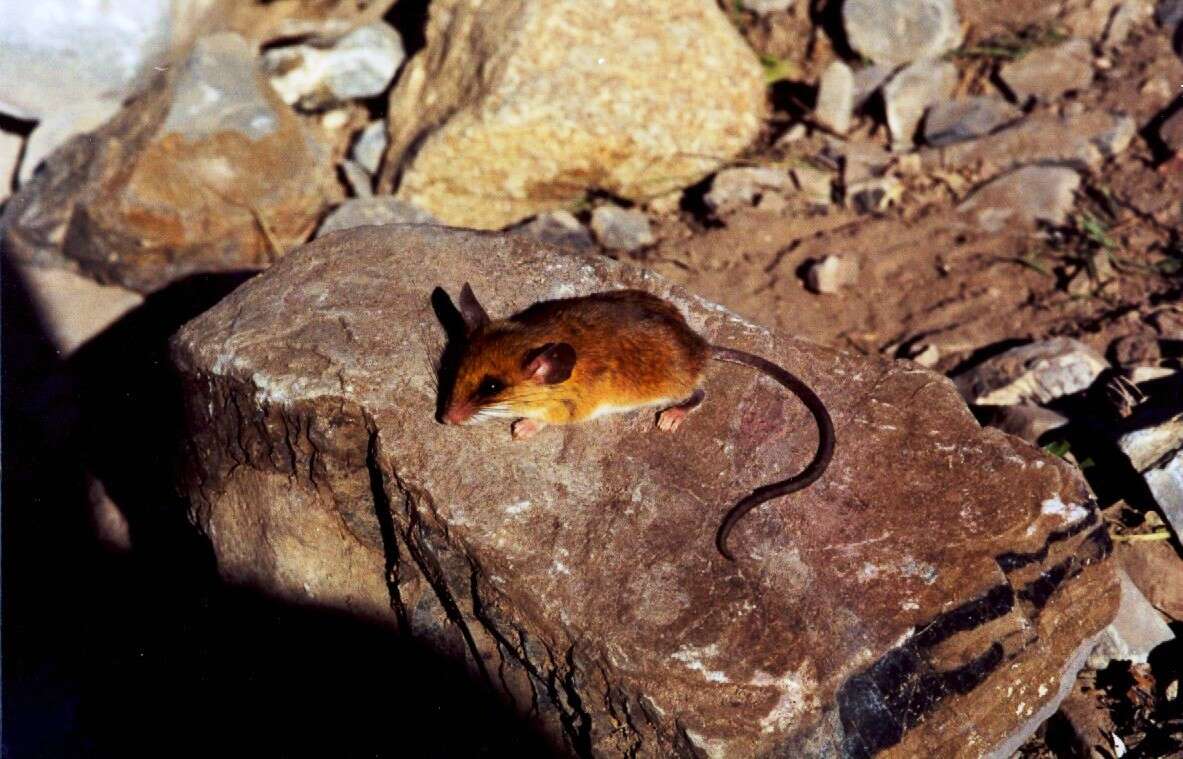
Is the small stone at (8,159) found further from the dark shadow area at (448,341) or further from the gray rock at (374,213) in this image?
the dark shadow area at (448,341)

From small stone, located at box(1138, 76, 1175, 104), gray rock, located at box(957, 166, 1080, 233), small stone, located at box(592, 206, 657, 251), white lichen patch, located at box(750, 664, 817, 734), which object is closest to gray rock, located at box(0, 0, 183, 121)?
small stone, located at box(592, 206, 657, 251)

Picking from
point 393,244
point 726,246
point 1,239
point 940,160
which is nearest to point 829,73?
point 940,160

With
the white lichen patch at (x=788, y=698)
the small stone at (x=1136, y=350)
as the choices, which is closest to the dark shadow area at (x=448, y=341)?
the white lichen patch at (x=788, y=698)

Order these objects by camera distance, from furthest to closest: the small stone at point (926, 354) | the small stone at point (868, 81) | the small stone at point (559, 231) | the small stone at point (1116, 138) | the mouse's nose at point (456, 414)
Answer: the small stone at point (868, 81) < the small stone at point (559, 231) < the small stone at point (1116, 138) < the small stone at point (926, 354) < the mouse's nose at point (456, 414)

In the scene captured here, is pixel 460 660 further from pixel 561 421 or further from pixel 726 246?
pixel 726 246

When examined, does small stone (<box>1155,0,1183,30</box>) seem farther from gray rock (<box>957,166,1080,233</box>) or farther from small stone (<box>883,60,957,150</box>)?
gray rock (<box>957,166,1080,233</box>)

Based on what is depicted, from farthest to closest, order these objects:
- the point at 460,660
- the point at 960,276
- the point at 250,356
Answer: the point at 960,276 → the point at 250,356 → the point at 460,660
